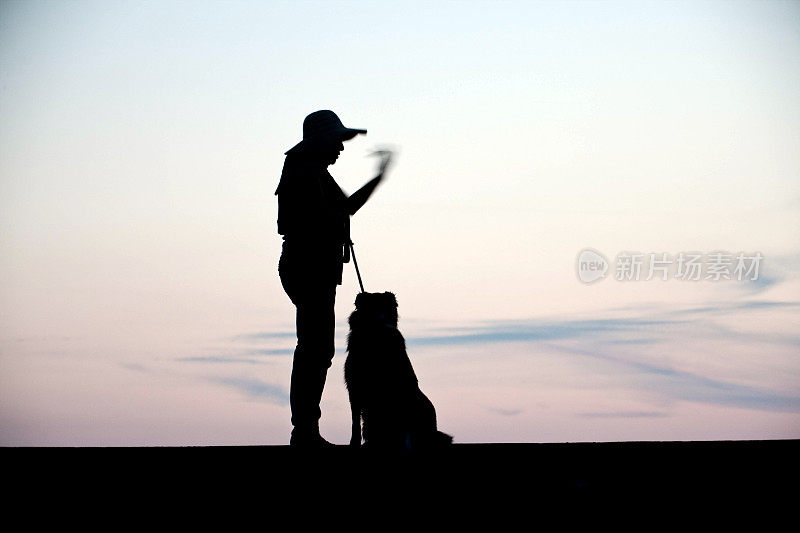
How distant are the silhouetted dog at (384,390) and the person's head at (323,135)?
915 mm

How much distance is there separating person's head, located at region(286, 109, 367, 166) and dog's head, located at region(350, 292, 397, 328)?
2.87ft

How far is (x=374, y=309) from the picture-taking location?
6.21 m

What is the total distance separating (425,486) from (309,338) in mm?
1648

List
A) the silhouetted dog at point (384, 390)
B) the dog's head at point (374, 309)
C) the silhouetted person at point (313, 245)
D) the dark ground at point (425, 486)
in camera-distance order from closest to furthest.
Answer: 1. the dark ground at point (425, 486)
2. the silhouetted dog at point (384, 390)
3. the silhouetted person at point (313, 245)
4. the dog's head at point (374, 309)

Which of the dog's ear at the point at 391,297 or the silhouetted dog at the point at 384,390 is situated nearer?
the silhouetted dog at the point at 384,390

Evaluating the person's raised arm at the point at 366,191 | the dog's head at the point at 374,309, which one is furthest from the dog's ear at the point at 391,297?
the person's raised arm at the point at 366,191

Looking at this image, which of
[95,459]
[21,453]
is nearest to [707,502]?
[95,459]

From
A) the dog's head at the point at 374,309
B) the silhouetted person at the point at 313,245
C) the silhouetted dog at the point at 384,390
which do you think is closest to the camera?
the silhouetted dog at the point at 384,390

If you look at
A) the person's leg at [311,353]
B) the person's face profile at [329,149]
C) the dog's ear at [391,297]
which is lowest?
the person's leg at [311,353]

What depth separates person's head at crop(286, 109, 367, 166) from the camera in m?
6.07

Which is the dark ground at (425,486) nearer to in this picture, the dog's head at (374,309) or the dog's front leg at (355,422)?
the dog's front leg at (355,422)

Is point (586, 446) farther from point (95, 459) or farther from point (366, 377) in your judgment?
point (95, 459)

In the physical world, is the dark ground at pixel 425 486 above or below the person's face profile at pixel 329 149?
below

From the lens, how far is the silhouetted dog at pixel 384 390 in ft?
19.2
